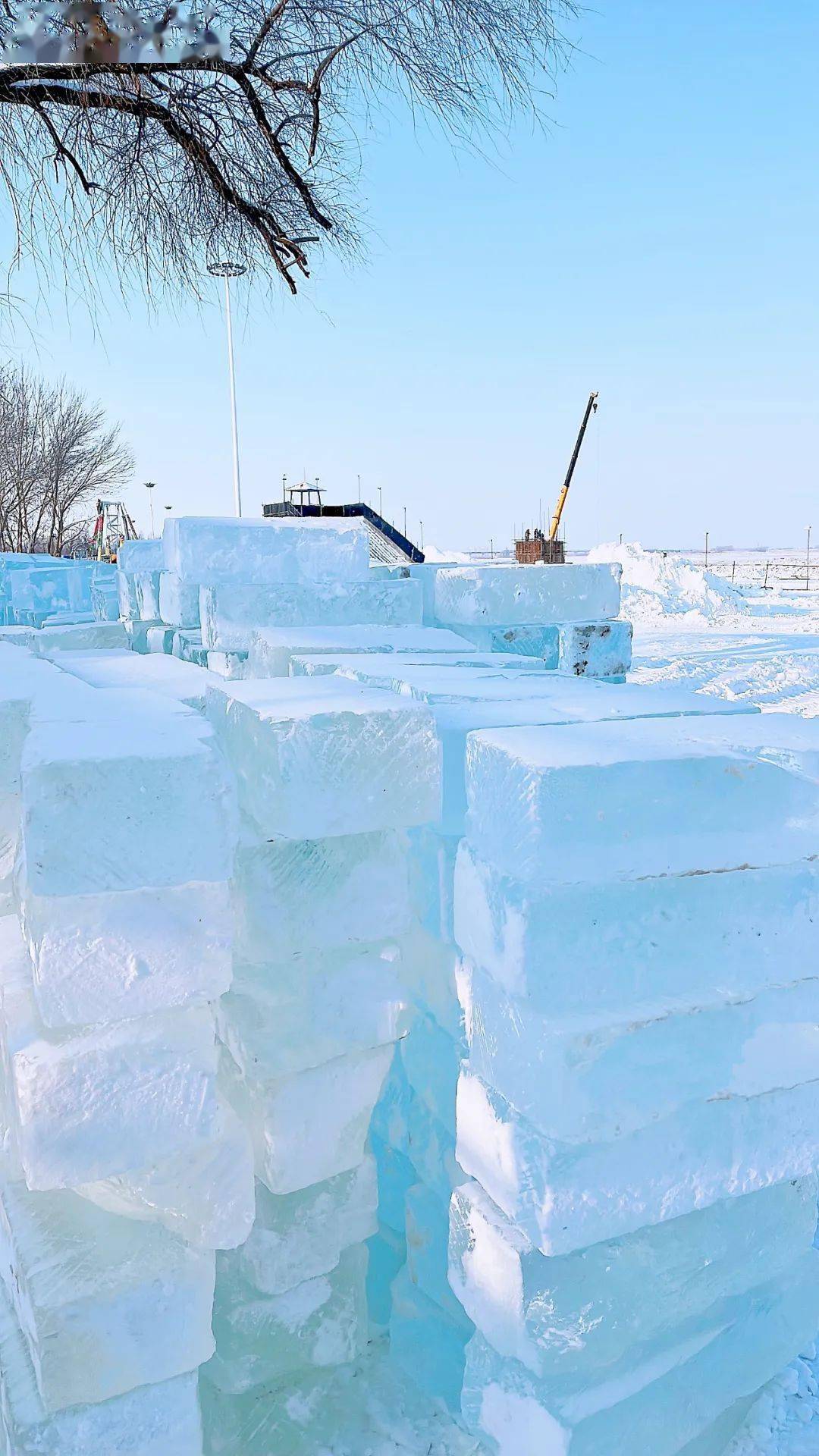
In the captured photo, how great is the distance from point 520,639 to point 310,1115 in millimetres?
3526

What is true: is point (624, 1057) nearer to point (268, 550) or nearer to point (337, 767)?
point (337, 767)

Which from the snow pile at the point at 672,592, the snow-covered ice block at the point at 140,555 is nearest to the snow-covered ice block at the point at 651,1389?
the snow-covered ice block at the point at 140,555

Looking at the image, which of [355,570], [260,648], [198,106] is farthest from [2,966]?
[198,106]

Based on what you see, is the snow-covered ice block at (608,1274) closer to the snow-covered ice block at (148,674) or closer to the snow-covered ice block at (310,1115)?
the snow-covered ice block at (310,1115)

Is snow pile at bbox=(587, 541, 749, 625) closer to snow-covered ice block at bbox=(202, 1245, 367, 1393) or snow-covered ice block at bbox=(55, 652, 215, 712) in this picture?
snow-covered ice block at bbox=(55, 652, 215, 712)

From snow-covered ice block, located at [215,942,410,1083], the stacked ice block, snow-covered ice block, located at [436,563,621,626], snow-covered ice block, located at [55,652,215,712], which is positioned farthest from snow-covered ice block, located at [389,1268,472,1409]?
snow-covered ice block, located at [436,563,621,626]

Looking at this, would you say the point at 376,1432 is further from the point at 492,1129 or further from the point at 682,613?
the point at 682,613

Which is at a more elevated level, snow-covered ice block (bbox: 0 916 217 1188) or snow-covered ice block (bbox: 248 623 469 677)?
snow-covered ice block (bbox: 248 623 469 677)

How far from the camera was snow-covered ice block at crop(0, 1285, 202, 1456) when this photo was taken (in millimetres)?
1368

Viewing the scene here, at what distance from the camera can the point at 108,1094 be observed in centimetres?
131

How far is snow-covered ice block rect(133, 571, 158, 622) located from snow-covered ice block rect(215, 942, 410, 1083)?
414cm

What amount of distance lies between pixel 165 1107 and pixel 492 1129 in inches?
18.0

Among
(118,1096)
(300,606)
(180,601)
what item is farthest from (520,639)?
(118,1096)

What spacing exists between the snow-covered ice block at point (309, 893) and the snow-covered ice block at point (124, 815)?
0.67 feet
